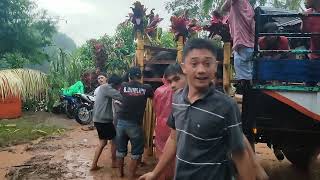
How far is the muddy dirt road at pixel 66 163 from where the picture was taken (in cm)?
677

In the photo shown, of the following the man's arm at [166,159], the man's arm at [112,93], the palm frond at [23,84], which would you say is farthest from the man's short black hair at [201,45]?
the palm frond at [23,84]

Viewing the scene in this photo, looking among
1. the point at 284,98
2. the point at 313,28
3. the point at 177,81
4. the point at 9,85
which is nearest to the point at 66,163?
the point at 177,81

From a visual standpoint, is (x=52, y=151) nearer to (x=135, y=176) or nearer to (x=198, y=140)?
(x=135, y=176)

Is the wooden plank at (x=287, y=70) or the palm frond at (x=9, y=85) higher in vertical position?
the wooden plank at (x=287, y=70)

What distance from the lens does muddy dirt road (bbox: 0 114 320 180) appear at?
22.2 ft

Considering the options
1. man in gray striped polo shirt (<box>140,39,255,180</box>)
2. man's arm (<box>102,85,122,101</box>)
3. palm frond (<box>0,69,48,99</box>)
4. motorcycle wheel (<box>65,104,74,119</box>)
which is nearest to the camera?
man in gray striped polo shirt (<box>140,39,255,180</box>)

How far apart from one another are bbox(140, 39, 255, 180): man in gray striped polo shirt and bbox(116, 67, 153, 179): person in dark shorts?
3.63 metres

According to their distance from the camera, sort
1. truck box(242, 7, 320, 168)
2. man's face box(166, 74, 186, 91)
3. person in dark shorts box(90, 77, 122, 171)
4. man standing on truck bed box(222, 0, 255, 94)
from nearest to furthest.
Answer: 1. truck box(242, 7, 320, 168)
2. man's face box(166, 74, 186, 91)
3. man standing on truck bed box(222, 0, 255, 94)
4. person in dark shorts box(90, 77, 122, 171)

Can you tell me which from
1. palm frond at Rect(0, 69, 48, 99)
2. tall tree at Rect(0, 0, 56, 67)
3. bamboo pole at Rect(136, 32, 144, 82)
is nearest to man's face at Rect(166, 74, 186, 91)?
bamboo pole at Rect(136, 32, 144, 82)

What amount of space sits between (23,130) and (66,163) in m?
4.04

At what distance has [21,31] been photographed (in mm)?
15211

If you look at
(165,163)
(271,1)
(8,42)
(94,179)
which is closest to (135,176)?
(94,179)

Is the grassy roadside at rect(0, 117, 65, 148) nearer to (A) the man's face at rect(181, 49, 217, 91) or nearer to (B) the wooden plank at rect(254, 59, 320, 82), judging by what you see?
(B) the wooden plank at rect(254, 59, 320, 82)

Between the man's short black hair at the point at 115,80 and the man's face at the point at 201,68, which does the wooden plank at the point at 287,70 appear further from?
the man's short black hair at the point at 115,80
